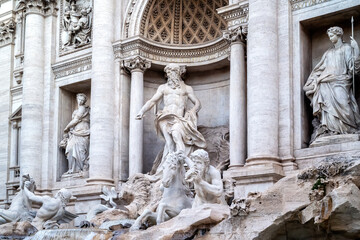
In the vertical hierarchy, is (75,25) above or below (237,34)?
above

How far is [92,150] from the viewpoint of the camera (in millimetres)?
20266

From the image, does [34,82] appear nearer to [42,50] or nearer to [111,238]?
[42,50]

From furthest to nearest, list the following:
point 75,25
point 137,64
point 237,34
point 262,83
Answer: point 75,25
point 137,64
point 237,34
point 262,83

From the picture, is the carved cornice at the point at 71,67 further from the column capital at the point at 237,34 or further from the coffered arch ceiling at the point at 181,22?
the column capital at the point at 237,34

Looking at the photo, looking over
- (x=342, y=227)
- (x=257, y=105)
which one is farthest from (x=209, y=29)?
(x=342, y=227)

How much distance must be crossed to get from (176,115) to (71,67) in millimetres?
5361

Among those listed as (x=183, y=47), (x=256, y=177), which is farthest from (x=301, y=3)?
(x=183, y=47)

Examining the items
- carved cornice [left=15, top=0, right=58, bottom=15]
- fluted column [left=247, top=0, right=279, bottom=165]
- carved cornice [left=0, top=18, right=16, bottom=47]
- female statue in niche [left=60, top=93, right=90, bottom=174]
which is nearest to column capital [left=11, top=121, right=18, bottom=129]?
female statue in niche [left=60, top=93, right=90, bottom=174]

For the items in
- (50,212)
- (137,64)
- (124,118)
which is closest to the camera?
(50,212)

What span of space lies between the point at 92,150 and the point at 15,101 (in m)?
6.14

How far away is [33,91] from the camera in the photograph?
74.9ft

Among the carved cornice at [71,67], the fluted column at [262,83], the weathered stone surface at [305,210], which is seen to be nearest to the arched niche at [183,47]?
the carved cornice at [71,67]

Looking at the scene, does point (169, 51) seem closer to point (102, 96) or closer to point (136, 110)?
point (136, 110)

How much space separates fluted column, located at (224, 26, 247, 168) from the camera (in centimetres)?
1722
